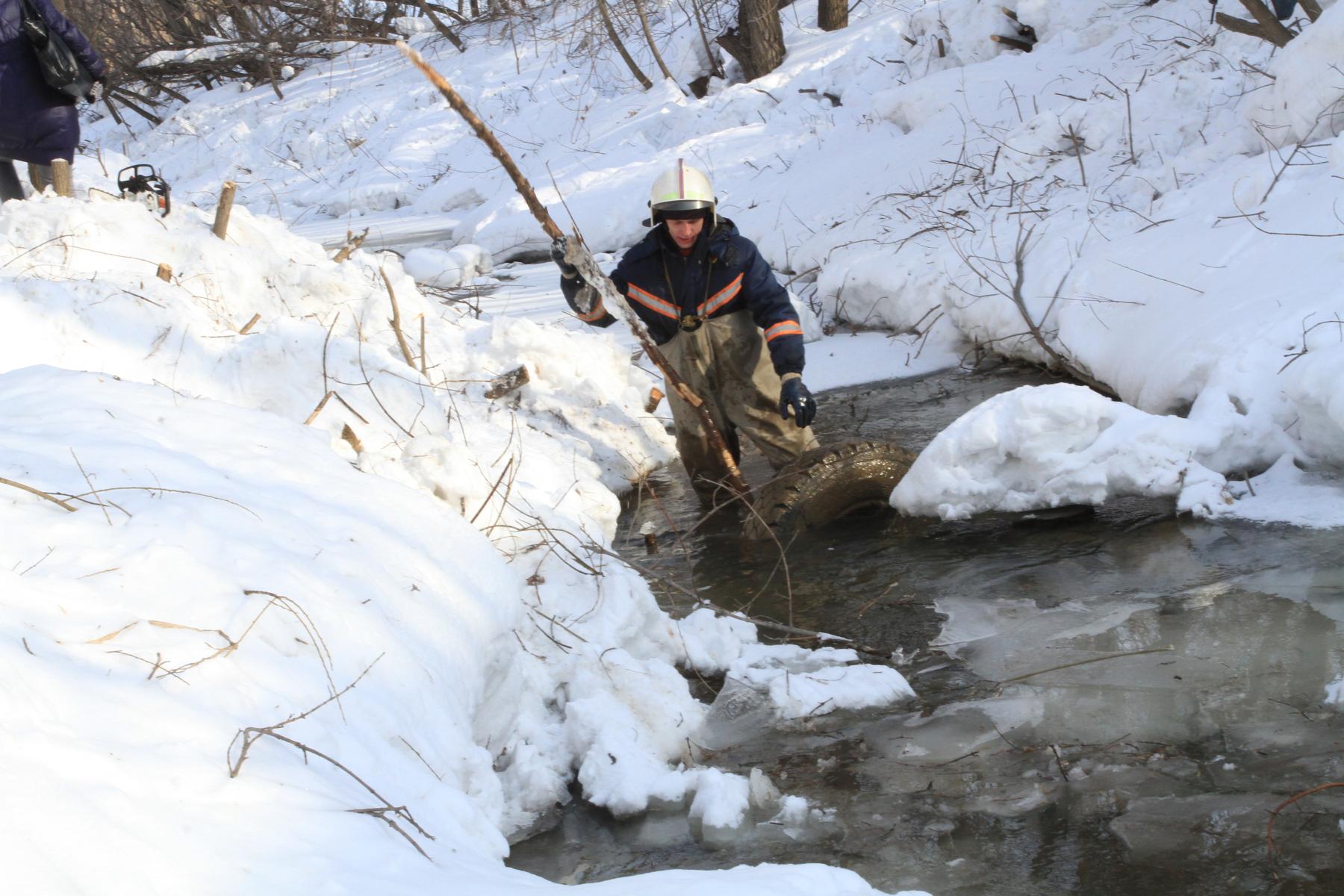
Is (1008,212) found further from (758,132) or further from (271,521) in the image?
(271,521)

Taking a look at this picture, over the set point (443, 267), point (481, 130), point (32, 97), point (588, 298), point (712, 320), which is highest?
point (32, 97)

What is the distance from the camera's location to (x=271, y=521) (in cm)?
307

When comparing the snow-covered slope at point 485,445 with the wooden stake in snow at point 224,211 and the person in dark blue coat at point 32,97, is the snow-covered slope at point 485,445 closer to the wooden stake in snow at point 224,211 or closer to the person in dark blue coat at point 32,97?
the wooden stake in snow at point 224,211

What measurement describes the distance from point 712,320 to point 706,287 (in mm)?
187

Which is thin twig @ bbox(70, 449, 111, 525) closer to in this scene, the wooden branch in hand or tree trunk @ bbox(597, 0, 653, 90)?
the wooden branch in hand

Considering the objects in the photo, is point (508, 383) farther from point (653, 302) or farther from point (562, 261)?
point (562, 261)

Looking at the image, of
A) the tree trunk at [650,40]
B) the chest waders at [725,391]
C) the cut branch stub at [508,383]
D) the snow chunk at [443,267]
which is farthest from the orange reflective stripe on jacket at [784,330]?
the tree trunk at [650,40]

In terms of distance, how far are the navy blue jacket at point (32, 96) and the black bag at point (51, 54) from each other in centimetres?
3

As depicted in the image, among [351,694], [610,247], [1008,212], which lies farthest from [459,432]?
[610,247]

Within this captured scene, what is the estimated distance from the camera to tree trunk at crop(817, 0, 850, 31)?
46.7ft

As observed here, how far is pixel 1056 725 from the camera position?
3125 millimetres

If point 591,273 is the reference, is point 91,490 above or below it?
above

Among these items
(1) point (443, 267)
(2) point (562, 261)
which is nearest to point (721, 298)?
(2) point (562, 261)

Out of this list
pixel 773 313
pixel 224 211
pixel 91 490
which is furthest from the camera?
pixel 224 211
